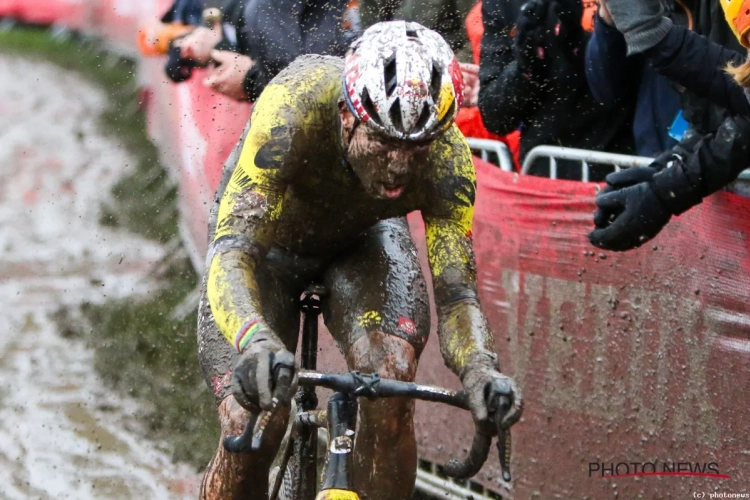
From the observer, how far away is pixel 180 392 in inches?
312

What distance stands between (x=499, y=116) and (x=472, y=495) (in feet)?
7.02

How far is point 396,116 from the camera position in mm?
3596

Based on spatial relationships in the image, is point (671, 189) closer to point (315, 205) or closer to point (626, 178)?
point (626, 178)

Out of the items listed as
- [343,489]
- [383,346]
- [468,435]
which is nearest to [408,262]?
[383,346]

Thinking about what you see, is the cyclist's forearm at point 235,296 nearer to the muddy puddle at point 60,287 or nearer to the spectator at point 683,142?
the spectator at point 683,142

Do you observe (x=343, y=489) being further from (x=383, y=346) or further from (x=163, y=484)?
(x=163, y=484)

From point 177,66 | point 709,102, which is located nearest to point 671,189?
point 709,102

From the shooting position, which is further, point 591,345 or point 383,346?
point 591,345

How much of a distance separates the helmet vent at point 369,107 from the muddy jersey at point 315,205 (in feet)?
1.14

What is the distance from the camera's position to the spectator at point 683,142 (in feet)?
15.4

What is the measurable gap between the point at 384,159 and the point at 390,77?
0.91ft

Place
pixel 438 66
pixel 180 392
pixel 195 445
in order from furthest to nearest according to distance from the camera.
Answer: pixel 180 392 → pixel 195 445 → pixel 438 66

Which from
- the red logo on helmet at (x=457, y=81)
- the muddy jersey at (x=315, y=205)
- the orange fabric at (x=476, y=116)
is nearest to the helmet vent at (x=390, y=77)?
the red logo on helmet at (x=457, y=81)

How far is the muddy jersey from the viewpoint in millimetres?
3863
